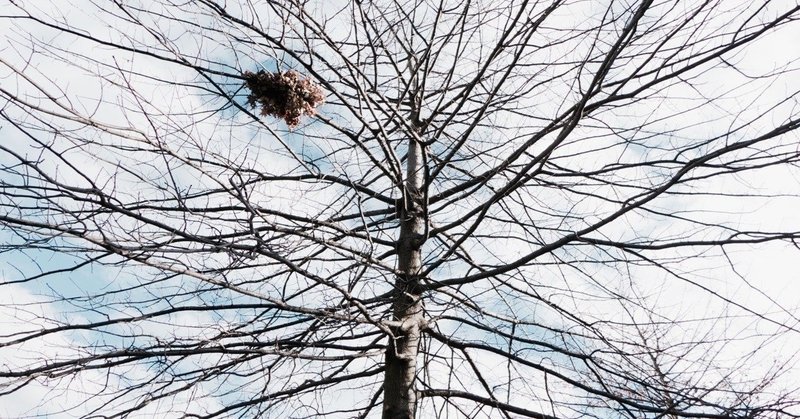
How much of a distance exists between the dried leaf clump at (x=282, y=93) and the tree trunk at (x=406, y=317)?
3.16ft

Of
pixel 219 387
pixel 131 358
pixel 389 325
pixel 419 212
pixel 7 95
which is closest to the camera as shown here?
pixel 7 95

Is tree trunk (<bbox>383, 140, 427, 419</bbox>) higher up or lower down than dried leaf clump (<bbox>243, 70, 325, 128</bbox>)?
lower down

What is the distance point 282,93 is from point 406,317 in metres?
1.70

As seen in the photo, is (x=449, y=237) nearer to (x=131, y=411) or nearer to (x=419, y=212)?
(x=419, y=212)

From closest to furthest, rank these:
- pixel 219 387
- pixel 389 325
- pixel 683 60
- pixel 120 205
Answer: pixel 120 205 → pixel 683 60 → pixel 389 325 → pixel 219 387

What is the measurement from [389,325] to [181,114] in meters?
1.92

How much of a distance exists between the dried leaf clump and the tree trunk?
37.9 inches

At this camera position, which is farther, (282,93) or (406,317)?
(406,317)

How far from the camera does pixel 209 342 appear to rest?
3688 mm

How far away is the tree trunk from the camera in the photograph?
4.12 m

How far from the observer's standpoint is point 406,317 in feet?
14.4

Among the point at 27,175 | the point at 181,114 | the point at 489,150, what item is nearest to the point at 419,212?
the point at 489,150

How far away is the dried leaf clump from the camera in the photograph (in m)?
3.87

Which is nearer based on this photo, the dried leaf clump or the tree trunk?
the dried leaf clump
